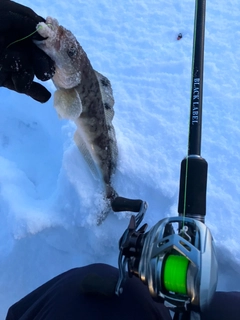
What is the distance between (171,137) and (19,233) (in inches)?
38.6

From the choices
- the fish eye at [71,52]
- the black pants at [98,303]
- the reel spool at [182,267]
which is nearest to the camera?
the reel spool at [182,267]

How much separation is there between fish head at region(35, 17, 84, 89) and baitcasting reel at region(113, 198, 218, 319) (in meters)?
0.84

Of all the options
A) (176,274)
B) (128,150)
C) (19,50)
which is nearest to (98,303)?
(176,274)

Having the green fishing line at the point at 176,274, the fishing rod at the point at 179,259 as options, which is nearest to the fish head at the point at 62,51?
the fishing rod at the point at 179,259

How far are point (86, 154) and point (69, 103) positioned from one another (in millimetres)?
405

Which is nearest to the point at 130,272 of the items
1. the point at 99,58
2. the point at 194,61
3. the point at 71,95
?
the point at 194,61

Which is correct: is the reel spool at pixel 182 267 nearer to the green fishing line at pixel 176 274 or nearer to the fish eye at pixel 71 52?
the green fishing line at pixel 176 274

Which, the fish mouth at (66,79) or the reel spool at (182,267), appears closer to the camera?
the reel spool at (182,267)

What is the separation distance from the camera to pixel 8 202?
188 cm

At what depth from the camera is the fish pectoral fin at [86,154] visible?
187 cm

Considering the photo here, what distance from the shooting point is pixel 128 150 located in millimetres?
1949

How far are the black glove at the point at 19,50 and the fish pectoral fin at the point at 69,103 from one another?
0.92 feet

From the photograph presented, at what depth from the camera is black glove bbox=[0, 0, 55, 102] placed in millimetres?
1130

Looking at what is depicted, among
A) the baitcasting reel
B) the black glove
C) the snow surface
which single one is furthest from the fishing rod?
the snow surface
